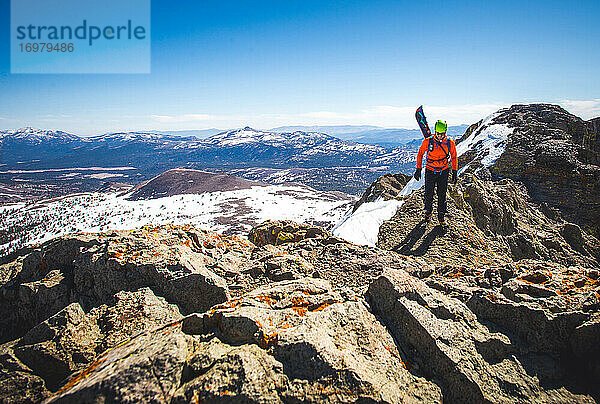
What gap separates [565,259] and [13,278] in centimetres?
2104

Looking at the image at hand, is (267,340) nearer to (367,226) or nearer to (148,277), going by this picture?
(148,277)

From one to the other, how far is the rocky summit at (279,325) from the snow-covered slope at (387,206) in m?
7.32

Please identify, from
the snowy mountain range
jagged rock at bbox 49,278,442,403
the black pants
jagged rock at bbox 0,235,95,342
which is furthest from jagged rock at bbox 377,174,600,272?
the snowy mountain range

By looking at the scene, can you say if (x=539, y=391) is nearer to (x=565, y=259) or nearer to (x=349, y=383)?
(x=349, y=383)

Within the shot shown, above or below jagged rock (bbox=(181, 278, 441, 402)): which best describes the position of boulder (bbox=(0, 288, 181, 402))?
below

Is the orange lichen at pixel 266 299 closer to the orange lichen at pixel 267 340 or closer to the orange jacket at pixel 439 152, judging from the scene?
the orange lichen at pixel 267 340

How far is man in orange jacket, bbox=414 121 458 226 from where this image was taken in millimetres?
12219

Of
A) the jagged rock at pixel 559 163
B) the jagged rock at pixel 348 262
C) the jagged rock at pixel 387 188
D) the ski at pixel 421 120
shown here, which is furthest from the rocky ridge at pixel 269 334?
the jagged rock at pixel 387 188

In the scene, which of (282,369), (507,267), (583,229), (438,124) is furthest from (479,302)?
(583,229)

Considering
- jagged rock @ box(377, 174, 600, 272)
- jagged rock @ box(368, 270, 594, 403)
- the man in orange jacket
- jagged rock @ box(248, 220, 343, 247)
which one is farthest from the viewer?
the man in orange jacket

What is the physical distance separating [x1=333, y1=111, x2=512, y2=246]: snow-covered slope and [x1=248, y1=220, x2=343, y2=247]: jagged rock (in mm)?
4637

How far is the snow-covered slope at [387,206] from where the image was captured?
17453 mm

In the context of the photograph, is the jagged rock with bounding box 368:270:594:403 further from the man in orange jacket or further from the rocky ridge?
the man in orange jacket

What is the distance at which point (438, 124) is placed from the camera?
12.0m
